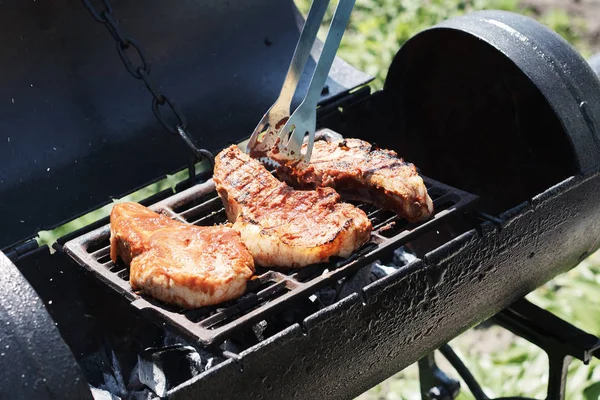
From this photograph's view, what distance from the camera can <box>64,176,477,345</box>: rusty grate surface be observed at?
6.66 feet

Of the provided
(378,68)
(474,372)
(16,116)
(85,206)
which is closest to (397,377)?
(474,372)

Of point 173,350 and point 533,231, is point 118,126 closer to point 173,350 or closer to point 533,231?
point 173,350

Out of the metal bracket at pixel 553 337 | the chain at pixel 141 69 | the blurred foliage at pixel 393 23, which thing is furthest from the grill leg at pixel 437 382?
the blurred foliage at pixel 393 23

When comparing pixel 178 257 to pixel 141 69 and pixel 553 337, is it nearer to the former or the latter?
pixel 141 69

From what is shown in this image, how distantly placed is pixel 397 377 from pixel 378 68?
314 centimetres

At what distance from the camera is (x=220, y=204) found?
106 inches

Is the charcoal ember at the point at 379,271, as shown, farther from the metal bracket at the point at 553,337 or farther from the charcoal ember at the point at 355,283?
the metal bracket at the point at 553,337

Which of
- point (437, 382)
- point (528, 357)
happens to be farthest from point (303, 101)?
point (528, 357)

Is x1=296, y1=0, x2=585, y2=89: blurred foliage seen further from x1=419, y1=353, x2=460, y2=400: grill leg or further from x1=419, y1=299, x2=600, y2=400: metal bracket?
x1=419, y1=299, x2=600, y2=400: metal bracket

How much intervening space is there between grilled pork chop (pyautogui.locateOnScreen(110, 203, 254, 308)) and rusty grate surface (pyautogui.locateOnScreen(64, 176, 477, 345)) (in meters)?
0.04

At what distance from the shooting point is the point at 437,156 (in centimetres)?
348

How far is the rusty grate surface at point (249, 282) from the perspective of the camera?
2.03 meters

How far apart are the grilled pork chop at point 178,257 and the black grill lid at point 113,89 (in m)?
0.50

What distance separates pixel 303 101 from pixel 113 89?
90 centimetres
